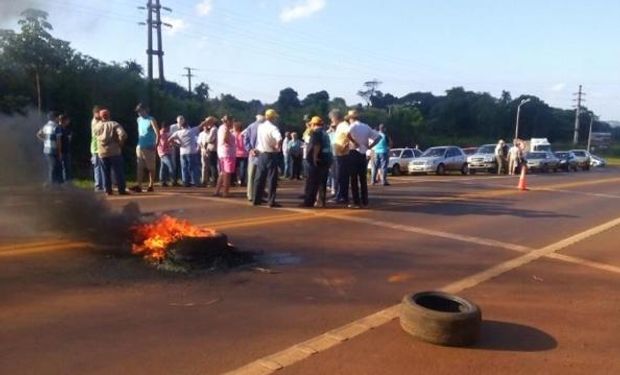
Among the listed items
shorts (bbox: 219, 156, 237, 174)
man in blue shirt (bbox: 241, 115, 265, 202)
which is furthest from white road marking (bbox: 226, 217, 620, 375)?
shorts (bbox: 219, 156, 237, 174)

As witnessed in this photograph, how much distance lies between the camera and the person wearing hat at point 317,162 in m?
12.2

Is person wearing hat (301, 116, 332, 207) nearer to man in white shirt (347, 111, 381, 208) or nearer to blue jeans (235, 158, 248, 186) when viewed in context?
man in white shirt (347, 111, 381, 208)

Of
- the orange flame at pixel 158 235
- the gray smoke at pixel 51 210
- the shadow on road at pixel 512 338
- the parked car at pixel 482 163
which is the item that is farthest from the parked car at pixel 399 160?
the shadow on road at pixel 512 338

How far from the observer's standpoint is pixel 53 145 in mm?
13109

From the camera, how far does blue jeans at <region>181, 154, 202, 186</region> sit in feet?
54.3

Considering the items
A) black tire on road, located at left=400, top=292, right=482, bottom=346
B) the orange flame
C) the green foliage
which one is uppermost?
the green foliage

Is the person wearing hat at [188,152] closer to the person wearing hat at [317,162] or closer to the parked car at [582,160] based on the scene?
the person wearing hat at [317,162]

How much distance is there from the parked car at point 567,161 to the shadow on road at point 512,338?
40832 mm

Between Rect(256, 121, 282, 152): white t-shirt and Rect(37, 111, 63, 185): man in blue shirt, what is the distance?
3.95 metres

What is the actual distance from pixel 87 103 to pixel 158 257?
23.7 m

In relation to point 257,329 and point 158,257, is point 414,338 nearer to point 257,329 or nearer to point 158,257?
point 257,329

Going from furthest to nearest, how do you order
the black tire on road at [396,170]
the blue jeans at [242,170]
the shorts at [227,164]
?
the black tire on road at [396,170] → the blue jeans at [242,170] → the shorts at [227,164]

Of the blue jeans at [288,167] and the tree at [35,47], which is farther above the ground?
the tree at [35,47]

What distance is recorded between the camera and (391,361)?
468cm
